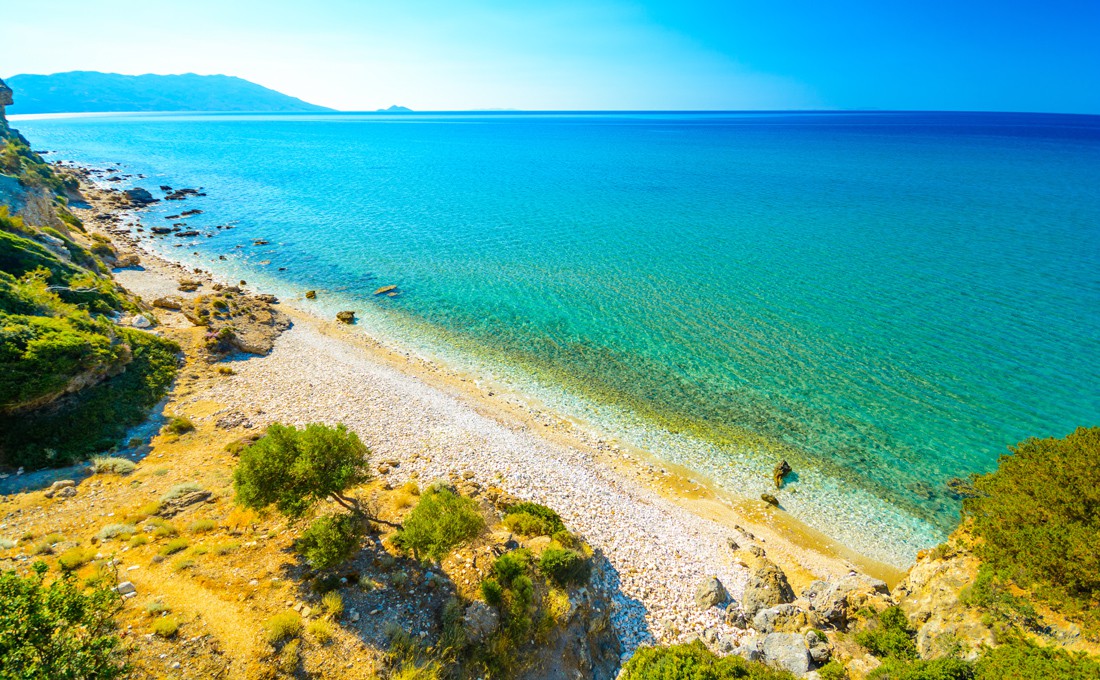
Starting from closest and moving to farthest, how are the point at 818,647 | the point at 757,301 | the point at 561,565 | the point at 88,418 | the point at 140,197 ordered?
the point at 818,647
the point at 561,565
the point at 88,418
the point at 757,301
the point at 140,197

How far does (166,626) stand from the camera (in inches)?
539

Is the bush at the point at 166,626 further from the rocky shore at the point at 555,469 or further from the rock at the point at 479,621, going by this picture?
the rocky shore at the point at 555,469

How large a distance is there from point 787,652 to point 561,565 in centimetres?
897

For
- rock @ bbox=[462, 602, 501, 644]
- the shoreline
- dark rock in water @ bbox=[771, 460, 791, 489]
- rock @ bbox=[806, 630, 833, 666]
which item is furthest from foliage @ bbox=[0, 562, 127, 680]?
dark rock in water @ bbox=[771, 460, 791, 489]

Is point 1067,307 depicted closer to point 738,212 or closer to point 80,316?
point 738,212

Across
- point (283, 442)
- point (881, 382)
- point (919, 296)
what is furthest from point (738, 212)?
point (283, 442)

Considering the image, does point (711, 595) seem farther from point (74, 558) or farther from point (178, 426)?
point (178, 426)

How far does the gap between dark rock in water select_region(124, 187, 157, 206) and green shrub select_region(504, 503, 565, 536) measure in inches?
4177

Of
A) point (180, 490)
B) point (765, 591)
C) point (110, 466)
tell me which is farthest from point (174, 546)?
point (765, 591)

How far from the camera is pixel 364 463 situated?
63.5 feet

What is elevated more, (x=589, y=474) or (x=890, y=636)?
(x=890, y=636)

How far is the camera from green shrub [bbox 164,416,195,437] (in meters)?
25.7

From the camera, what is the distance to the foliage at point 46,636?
9.41 meters

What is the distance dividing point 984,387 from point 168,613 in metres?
50.7
